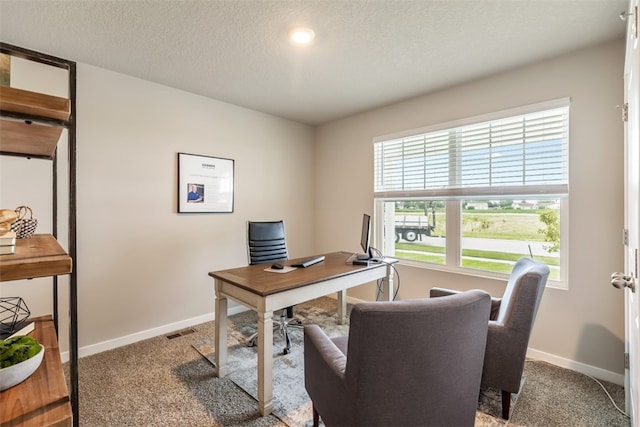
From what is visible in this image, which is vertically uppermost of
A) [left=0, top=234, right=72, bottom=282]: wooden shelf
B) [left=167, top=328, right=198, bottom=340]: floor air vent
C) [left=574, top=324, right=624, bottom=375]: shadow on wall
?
[left=0, top=234, right=72, bottom=282]: wooden shelf

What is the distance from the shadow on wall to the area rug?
2.58 feet

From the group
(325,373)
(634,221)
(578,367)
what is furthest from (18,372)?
(578,367)

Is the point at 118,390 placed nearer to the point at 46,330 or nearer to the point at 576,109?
the point at 46,330

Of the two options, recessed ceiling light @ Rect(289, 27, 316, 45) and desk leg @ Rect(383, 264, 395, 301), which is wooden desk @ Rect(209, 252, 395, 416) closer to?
desk leg @ Rect(383, 264, 395, 301)

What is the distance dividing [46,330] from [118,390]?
1317 mm

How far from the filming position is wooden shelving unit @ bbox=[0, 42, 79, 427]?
2.11ft

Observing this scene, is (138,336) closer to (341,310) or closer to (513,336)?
(341,310)

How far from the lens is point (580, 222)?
7.72 ft

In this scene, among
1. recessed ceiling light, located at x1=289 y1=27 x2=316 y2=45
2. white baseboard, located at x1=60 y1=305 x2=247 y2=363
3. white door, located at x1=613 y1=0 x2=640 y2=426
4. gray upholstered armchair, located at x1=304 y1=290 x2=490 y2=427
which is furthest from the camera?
white baseboard, located at x1=60 y1=305 x2=247 y2=363

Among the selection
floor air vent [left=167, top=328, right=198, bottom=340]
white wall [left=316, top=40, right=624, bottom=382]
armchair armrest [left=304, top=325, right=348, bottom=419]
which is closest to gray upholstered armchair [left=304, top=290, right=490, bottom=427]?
armchair armrest [left=304, top=325, right=348, bottom=419]

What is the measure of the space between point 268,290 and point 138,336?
188 cm

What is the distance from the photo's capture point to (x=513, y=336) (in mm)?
1772

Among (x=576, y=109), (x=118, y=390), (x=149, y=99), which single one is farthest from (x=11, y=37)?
(x=576, y=109)

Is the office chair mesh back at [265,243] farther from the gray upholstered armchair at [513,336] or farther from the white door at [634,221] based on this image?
the white door at [634,221]
